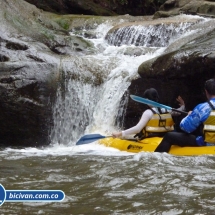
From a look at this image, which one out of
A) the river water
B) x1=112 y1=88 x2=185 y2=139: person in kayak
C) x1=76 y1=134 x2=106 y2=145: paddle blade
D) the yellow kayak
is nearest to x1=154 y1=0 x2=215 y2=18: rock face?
the river water

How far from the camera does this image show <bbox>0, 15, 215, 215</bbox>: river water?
3.44 metres

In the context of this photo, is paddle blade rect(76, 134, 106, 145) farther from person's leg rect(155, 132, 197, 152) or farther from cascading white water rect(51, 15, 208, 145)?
person's leg rect(155, 132, 197, 152)

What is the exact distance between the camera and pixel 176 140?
5531mm

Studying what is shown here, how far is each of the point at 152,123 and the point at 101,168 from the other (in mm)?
1374

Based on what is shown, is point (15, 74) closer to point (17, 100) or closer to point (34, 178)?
point (17, 100)

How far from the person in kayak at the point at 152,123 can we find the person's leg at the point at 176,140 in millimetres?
421

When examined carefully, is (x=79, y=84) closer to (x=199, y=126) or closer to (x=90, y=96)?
(x=90, y=96)

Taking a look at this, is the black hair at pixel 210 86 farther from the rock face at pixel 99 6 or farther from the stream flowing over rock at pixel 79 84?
the rock face at pixel 99 6

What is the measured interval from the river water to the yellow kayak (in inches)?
4.4

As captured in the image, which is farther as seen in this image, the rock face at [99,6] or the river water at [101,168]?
the rock face at [99,6]

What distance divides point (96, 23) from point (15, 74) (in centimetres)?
492

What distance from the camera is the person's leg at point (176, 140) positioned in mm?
5508

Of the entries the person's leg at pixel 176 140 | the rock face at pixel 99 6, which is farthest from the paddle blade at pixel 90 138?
the rock face at pixel 99 6

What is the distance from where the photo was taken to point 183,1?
528 inches
